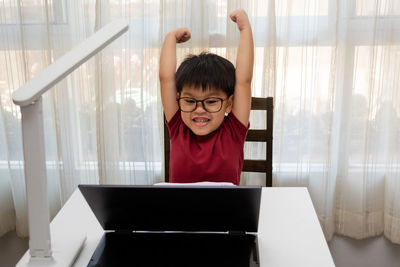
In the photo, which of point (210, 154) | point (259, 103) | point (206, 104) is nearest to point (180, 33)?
point (206, 104)

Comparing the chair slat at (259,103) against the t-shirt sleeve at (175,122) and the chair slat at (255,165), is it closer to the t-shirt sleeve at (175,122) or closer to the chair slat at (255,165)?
the chair slat at (255,165)

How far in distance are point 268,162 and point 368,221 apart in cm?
72

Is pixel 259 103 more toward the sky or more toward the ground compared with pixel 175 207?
more toward the sky

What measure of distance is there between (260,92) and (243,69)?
0.74m

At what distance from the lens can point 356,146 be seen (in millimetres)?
2125

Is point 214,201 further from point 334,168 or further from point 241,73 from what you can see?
point 334,168

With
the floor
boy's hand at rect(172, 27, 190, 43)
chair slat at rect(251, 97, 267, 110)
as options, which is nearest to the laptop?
boy's hand at rect(172, 27, 190, 43)

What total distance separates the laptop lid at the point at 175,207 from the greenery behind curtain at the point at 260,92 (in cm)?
104

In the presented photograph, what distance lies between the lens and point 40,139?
912 mm

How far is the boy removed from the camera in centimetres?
132

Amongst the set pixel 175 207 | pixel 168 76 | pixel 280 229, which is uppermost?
pixel 168 76

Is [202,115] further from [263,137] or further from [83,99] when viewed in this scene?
[83,99]

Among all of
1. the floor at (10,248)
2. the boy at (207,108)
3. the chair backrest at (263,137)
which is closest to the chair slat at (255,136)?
the chair backrest at (263,137)

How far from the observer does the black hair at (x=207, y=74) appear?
4.29ft
